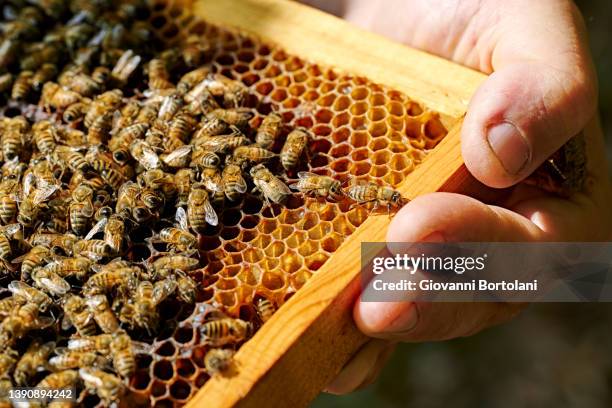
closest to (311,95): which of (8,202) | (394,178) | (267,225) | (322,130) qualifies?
(322,130)

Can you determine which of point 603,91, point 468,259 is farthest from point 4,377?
point 603,91

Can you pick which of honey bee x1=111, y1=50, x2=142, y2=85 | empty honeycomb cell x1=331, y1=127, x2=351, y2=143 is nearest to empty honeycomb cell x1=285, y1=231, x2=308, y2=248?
empty honeycomb cell x1=331, y1=127, x2=351, y2=143

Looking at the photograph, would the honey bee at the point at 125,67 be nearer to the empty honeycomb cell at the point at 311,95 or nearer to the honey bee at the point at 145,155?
the honey bee at the point at 145,155

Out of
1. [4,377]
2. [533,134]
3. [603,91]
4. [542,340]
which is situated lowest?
[542,340]

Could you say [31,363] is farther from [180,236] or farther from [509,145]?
[509,145]

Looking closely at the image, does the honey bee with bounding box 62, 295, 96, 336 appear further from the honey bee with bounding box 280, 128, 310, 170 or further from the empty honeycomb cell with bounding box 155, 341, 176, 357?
the honey bee with bounding box 280, 128, 310, 170

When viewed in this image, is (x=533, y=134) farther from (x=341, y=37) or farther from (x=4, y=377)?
(x=4, y=377)
